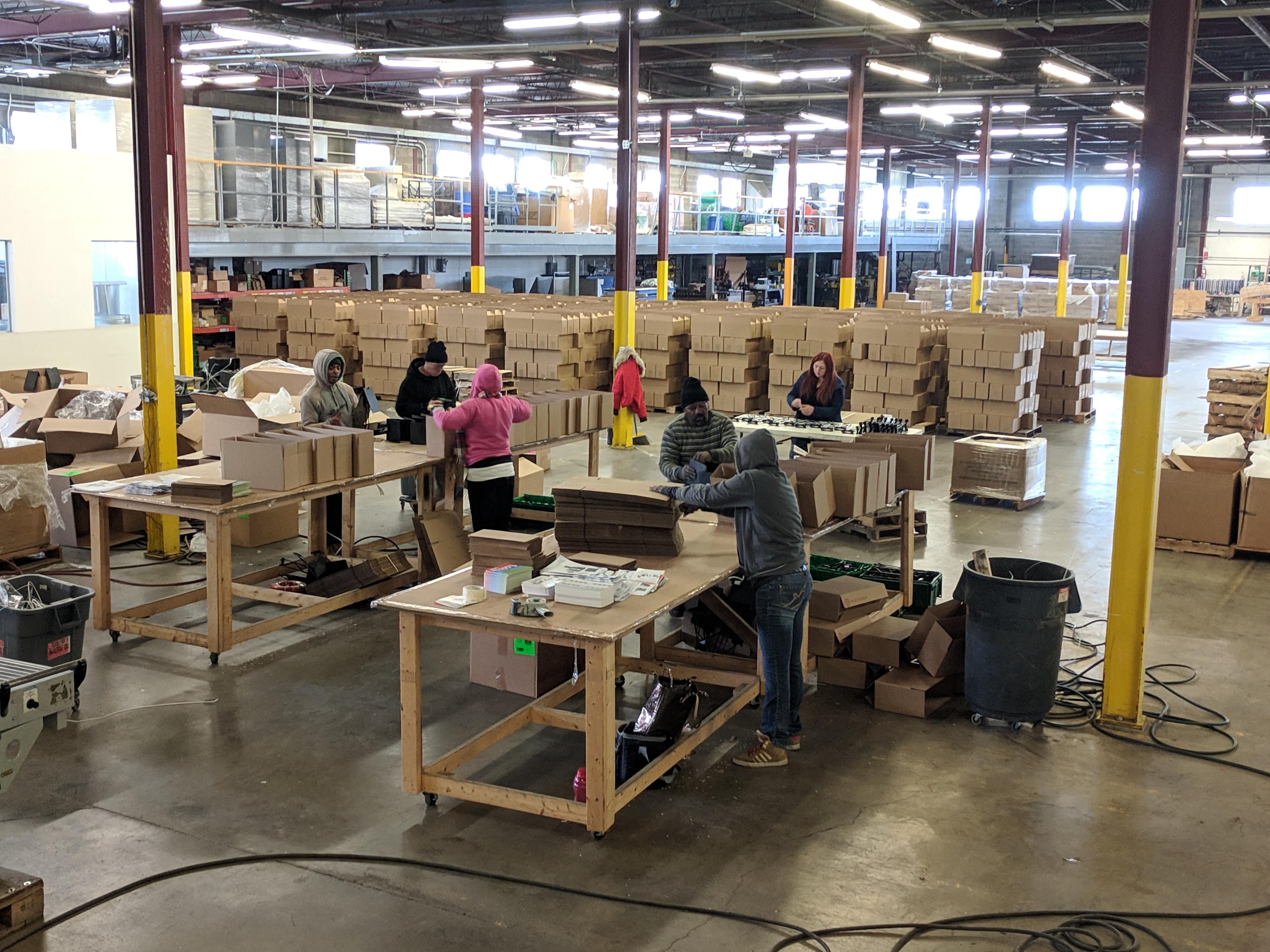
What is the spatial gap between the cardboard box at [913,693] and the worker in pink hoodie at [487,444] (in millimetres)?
2789

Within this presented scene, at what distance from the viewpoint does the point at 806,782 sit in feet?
17.8

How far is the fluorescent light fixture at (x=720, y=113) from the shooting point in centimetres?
2327

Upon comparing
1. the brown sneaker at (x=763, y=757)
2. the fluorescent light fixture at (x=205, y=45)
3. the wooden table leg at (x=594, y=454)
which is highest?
the fluorescent light fixture at (x=205, y=45)

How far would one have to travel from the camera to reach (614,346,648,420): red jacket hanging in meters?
12.8

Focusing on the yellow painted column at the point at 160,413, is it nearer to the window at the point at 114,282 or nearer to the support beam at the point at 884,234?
the window at the point at 114,282

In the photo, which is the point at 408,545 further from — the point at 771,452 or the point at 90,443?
the point at 771,452

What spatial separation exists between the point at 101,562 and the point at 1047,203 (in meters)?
44.4

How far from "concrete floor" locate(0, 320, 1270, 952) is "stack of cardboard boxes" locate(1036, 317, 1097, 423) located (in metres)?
10.2

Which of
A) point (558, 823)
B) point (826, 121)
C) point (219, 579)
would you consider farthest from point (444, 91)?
point (558, 823)

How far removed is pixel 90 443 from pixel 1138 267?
858 centimetres

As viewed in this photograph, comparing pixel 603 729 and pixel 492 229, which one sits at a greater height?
pixel 492 229

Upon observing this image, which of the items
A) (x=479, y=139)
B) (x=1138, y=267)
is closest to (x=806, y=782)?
(x=1138, y=267)

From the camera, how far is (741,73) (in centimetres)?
1769

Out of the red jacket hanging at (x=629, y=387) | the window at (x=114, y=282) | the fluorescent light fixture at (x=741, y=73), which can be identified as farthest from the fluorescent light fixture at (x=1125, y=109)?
the window at (x=114, y=282)
